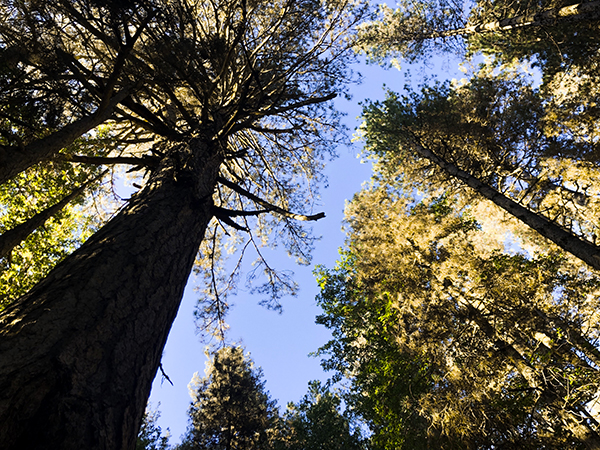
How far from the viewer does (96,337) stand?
1763 mm

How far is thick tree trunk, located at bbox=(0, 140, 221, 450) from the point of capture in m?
1.37

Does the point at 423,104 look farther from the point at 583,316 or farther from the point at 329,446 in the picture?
the point at 329,446

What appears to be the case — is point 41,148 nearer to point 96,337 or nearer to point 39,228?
point 96,337

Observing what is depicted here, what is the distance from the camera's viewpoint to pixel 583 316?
5441 millimetres

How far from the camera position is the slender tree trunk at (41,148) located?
7.77ft

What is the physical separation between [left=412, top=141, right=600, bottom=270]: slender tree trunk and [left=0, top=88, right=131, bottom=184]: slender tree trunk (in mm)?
7898

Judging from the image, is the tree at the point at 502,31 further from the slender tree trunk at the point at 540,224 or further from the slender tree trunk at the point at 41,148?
the slender tree trunk at the point at 41,148

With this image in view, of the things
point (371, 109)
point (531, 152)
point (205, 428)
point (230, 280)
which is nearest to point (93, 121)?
point (230, 280)

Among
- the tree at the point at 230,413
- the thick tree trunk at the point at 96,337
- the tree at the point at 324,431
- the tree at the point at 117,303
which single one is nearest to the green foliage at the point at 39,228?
the tree at the point at 117,303

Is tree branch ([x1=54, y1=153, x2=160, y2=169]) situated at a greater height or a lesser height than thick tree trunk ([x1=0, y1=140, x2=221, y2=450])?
greater

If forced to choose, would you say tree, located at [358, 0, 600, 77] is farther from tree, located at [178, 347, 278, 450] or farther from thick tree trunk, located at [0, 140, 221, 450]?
tree, located at [178, 347, 278, 450]

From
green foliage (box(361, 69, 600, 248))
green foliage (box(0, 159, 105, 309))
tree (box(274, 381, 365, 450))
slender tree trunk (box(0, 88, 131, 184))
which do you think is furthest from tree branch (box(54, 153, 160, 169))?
tree (box(274, 381, 365, 450))

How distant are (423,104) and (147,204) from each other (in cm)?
1089

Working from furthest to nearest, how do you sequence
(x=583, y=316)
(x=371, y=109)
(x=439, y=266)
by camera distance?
(x=371, y=109), (x=439, y=266), (x=583, y=316)
